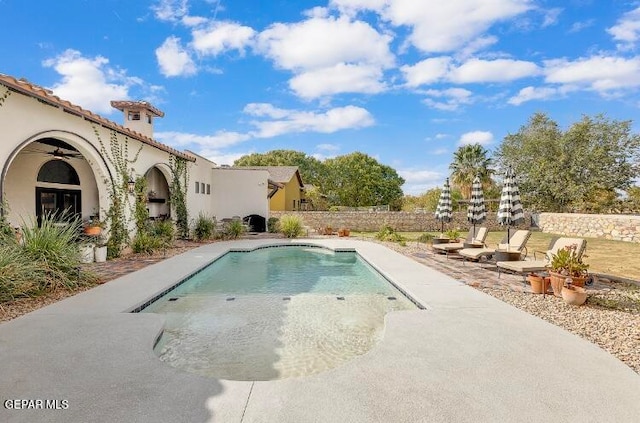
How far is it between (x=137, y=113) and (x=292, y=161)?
123ft

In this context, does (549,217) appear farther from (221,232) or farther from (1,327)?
(1,327)

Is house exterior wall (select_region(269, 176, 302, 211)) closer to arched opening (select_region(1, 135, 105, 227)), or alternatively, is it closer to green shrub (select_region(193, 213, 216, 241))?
green shrub (select_region(193, 213, 216, 241))

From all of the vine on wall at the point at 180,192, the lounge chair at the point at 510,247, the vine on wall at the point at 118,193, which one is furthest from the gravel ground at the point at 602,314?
the vine on wall at the point at 180,192

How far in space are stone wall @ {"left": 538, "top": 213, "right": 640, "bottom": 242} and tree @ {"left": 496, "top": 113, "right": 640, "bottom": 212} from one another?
454cm

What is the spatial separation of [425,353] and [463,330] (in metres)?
1.14

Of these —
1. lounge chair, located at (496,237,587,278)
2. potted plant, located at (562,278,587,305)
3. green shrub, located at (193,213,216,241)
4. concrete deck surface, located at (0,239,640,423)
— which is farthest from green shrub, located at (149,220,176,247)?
potted plant, located at (562,278,587,305)

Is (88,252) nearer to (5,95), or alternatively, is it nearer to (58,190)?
(58,190)

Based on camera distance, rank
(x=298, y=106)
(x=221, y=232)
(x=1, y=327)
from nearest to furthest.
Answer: (x=1, y=327)
(x=221, y=232)
(x=298, y=106)

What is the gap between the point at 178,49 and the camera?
1691cm

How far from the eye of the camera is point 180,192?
16.8 meters

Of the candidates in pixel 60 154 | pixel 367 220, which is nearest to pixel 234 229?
pixel 60 154

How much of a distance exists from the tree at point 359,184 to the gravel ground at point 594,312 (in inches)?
1450

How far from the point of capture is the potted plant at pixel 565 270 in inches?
278

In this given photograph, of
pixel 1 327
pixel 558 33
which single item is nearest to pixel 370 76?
pixel 558 33
